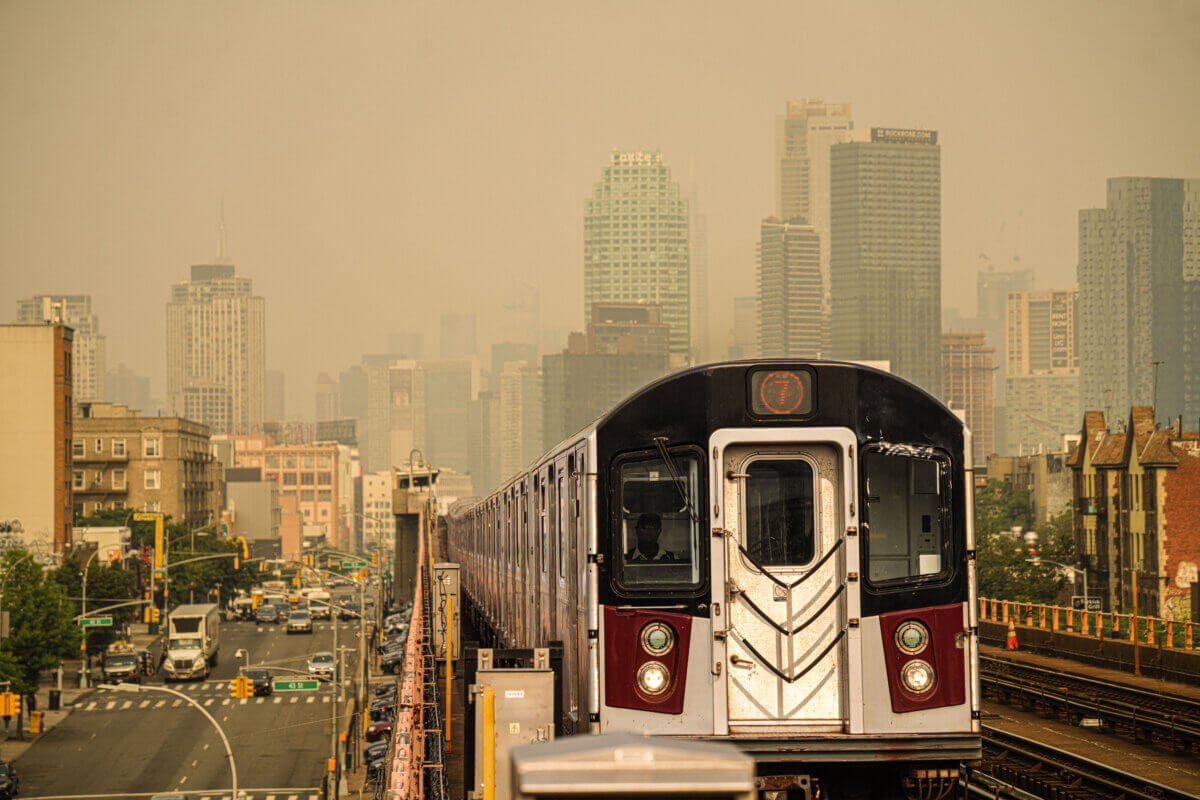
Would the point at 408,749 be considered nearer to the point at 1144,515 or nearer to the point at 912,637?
the point at 912,637

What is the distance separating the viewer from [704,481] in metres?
11.8

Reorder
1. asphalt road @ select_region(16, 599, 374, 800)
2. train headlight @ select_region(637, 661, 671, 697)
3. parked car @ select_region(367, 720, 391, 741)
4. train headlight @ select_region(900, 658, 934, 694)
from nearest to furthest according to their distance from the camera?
train headlight @ select_region(637, 661, 671, 697) < train headlight @ select_region(900, 658, 934, 694) < asphalt road @ select_region(16, 599, 374, 800) < parked car @ select_region(367, 720, 391, 741)

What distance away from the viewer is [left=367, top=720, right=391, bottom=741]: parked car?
48.6 metres

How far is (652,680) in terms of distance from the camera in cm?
1165

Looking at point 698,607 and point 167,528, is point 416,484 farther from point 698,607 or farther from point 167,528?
point 698,607

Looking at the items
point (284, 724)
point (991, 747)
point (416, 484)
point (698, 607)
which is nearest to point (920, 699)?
point (698, 607)

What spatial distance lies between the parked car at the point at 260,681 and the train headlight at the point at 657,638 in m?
55.1

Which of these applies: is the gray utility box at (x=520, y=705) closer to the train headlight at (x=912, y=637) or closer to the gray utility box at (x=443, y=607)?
the train headlight at (x=912, y=637)

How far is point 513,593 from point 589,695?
33.0 feet

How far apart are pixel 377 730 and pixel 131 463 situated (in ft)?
324

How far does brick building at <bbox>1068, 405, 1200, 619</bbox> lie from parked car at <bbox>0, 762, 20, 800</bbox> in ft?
154

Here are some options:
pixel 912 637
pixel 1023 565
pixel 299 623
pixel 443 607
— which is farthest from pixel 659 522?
pixel 299 623

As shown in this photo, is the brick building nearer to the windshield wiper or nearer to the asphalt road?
the asphalt road

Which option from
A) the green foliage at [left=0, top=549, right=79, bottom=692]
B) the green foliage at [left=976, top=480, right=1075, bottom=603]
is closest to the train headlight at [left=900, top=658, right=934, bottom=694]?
the green foliage at [left=0, top=549, right=79, bottom=692]
